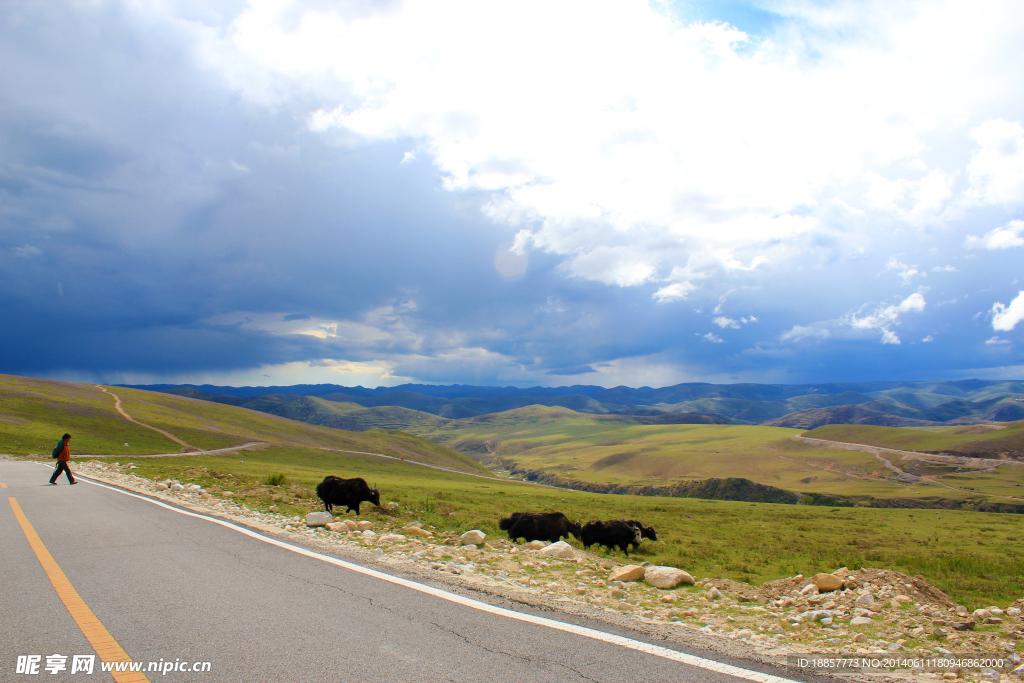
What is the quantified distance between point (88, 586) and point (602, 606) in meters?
8.70

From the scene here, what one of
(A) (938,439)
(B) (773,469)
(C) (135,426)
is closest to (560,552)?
(C) (135,426)

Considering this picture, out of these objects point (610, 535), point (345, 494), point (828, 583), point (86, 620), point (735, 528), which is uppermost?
point (86, 620)

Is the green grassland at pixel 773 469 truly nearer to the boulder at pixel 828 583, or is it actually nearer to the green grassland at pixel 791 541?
the green grassland at pixel 791 541

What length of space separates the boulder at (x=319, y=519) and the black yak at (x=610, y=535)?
9.27 m

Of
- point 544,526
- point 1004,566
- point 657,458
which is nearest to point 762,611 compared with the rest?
point 544,526

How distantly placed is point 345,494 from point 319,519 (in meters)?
3.58

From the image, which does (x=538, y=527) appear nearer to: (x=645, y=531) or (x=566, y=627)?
(x=645, y=531)

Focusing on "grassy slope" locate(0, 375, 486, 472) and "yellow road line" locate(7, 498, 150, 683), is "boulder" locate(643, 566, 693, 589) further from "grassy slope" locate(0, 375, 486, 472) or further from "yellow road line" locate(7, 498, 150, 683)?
"grassy slope" locate(0, 375, 486, 472)

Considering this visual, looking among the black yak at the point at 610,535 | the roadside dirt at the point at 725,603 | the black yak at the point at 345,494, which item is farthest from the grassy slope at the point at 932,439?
the black yak at the point at 345,494

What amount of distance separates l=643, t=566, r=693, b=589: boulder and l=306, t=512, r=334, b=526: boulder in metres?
10.3

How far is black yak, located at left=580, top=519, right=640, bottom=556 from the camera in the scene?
18.0m

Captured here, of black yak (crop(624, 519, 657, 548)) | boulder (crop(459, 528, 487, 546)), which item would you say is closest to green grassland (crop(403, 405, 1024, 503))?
black yak (crop(624, 519, 657, 548))

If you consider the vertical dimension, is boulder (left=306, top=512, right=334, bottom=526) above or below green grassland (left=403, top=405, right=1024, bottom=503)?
above

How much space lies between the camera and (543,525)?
17.2 metres
